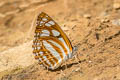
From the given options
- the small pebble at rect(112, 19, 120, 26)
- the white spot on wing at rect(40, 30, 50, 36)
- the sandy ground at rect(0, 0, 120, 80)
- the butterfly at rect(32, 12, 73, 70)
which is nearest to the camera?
the sandy ground at rect(0, 0, 120, 80)

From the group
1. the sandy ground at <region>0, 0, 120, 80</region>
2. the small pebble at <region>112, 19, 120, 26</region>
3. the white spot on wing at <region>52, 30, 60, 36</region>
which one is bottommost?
the sandy ground at <region>0, 0, 120, 80</region>

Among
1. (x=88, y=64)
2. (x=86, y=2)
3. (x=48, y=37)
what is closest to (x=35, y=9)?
(x=86, y=2)

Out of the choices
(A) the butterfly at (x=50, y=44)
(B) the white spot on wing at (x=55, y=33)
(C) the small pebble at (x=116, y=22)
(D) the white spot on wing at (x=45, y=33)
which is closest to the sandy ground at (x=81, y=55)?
(C) the small pebble at (x=116, y=22)

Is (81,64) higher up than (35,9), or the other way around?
(35,9)

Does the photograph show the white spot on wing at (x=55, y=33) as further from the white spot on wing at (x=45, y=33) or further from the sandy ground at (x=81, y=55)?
the sandy ground at (x=81, y=55)

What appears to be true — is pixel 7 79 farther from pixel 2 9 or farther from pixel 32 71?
pixel 2 9

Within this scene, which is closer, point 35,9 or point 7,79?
point 7,79

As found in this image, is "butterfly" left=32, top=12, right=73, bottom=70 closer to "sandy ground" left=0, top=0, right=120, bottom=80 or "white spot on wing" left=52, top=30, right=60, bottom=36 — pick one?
"white spot on wing" left=52, top=30, right=60, bottom=36

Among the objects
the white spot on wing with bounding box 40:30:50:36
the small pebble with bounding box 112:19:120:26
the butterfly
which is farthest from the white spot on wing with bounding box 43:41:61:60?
the small pebble with bounding box 112:19:120:26

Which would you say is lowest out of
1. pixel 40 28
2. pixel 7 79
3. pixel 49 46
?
pixel 7 79
